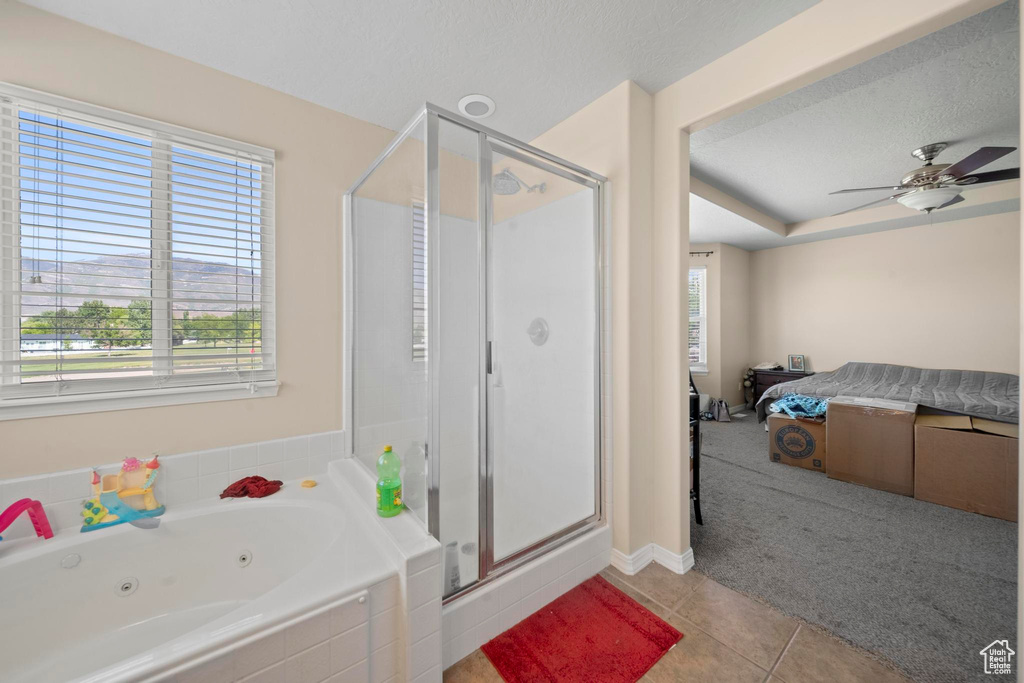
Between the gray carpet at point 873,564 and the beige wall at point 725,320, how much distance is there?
259 cm

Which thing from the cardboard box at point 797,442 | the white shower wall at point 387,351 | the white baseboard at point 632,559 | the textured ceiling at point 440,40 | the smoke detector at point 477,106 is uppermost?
the smoke detector at point 477,106

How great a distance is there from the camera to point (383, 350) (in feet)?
5.91

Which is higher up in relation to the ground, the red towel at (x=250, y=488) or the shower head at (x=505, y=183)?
the shower head at (x=505, y=183)

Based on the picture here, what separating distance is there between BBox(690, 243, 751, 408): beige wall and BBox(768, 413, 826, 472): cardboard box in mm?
1994

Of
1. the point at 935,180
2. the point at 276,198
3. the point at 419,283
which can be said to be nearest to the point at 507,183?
the point at 419,283

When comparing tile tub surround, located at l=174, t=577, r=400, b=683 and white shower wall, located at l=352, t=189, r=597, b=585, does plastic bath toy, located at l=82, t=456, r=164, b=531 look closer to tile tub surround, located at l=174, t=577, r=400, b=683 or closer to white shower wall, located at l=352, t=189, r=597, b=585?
white shower wall, located at l=352, t=189, r=597, b=585

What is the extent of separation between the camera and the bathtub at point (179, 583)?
1.05m

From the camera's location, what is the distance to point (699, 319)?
582cm

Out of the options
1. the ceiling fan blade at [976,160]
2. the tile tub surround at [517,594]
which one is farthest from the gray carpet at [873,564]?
the ceiling fan blade at [976,160]

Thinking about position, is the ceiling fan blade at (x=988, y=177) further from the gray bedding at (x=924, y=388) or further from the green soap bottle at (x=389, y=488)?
the green soap bottle at (x=389, y=488)

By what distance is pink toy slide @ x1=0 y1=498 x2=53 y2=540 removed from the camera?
4.55 ft

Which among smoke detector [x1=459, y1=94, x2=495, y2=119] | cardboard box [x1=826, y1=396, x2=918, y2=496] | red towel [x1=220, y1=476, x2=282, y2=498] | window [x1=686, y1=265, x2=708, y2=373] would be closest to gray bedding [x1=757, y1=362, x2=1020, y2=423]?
cardboard box [x1=826, y1=396, x2=918, y2=496]

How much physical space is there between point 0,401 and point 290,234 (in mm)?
1203

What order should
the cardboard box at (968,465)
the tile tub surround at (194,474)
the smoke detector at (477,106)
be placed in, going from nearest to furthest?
the tile tub surround at (194,474), the smoke detector at (477,106), the cardboard box at (968,465)
